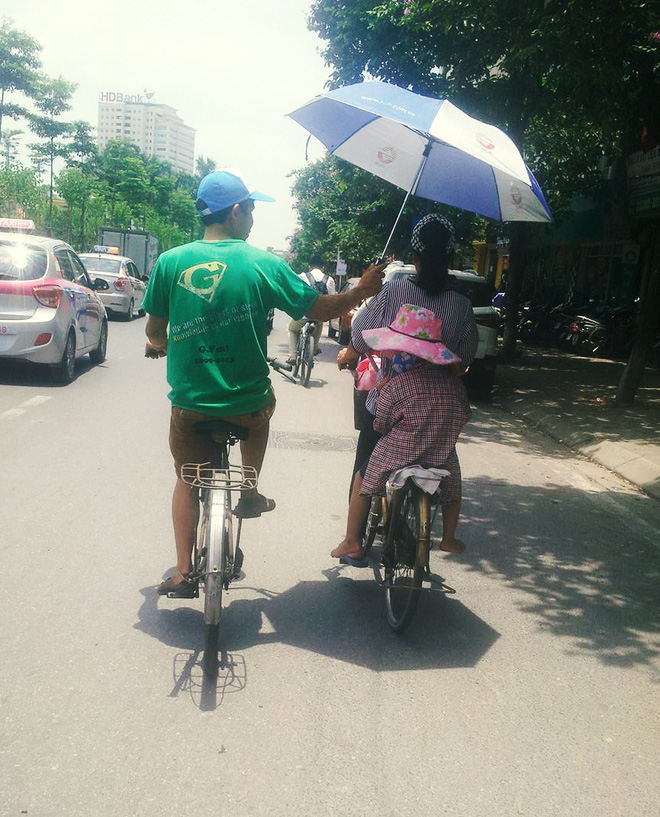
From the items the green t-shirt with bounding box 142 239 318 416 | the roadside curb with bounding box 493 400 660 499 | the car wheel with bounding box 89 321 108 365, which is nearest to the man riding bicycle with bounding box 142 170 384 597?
the green t-shirt with bounding box 142 239 318 416

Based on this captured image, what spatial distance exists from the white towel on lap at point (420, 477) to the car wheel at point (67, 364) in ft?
26.6

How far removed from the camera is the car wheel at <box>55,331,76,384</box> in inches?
460

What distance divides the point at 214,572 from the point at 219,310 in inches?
42.3

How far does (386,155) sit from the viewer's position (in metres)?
5.74

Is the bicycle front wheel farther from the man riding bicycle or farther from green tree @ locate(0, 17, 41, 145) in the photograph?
green tree @ locate(0, 17, 41, 145)

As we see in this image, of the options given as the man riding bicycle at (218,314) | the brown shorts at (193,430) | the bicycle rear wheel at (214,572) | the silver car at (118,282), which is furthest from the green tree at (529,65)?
the silver car at (118,282)

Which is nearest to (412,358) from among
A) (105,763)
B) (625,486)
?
(105,763)

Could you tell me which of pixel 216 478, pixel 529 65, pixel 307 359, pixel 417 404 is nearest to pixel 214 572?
pixel 216 478

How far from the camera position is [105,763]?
307 centimetres

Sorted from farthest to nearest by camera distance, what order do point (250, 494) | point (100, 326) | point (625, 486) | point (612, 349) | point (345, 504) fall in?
point (612, 349) < point (100, 326) < point (625, 486) < point (345, 504) < point (250, 494)

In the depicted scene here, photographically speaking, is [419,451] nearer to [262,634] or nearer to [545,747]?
[262,634]

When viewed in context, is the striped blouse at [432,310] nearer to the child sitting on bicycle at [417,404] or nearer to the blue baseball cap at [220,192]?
the child sitting on bicycle at [417,404]

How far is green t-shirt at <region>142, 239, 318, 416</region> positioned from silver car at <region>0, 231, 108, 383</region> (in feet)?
24.6

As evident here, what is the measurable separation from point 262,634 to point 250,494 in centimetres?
65
